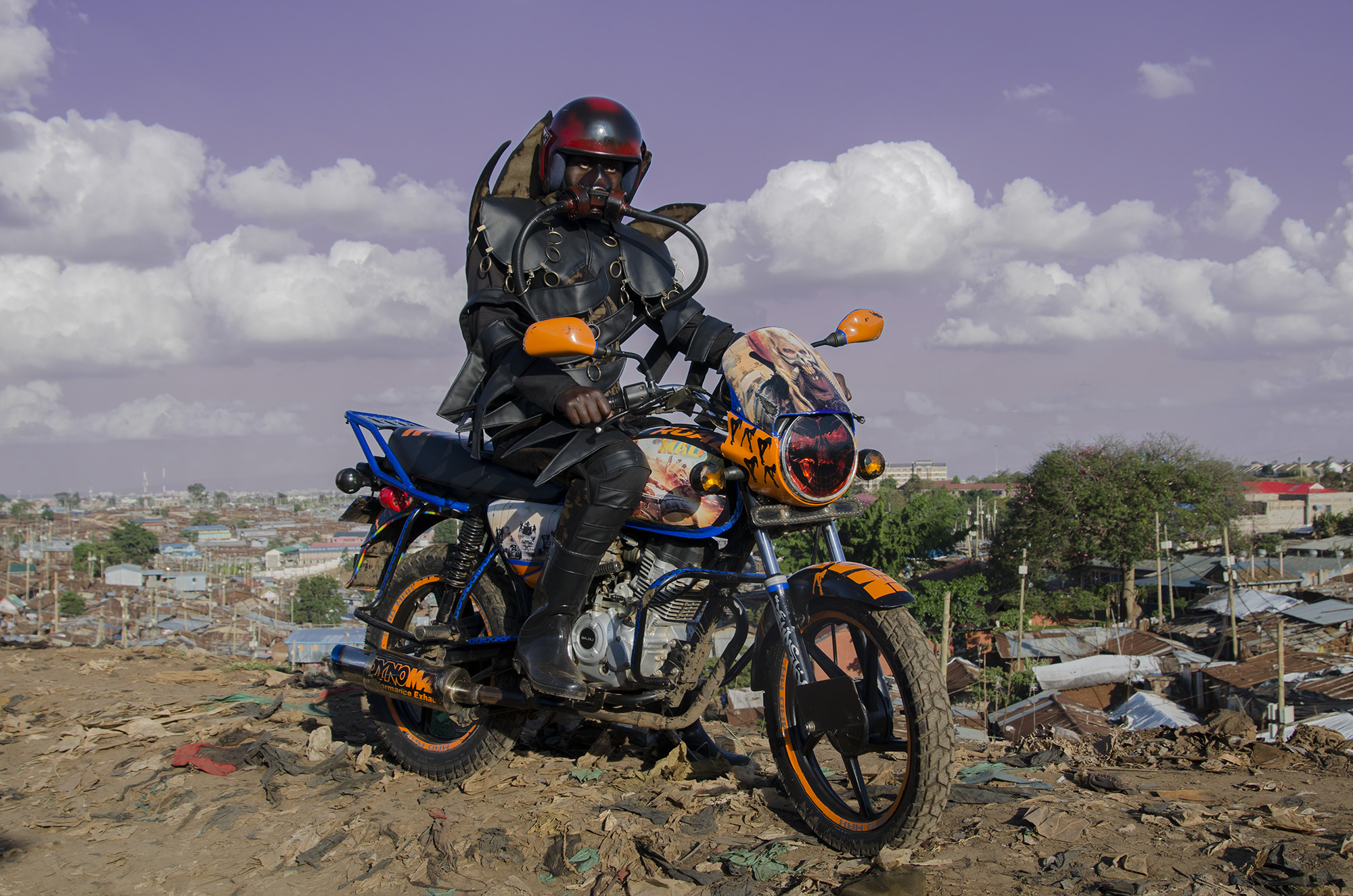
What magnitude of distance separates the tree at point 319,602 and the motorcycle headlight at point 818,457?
71.4 metres

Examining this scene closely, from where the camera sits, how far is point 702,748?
14.7ft

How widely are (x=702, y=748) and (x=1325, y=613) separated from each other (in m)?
37.8

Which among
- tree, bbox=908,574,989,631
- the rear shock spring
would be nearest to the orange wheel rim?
the rear shock spring

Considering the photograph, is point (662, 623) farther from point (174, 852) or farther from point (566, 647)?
point (174, 852)

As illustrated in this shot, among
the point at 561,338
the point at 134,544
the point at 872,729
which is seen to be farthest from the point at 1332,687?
the point at 134,544

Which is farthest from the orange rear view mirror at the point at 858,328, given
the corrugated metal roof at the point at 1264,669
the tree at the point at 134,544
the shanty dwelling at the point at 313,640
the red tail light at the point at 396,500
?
the tree at the point at 134,544

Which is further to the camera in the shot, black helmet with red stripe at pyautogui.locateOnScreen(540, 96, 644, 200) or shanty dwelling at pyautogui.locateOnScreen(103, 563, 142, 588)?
shanty dwelling at pyautogui.locateOnScreen(103, 563, 142, 588)

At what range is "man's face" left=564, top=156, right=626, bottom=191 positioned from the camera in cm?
404

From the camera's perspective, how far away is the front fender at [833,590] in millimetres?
2984

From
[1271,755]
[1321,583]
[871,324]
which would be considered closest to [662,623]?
[871,324]

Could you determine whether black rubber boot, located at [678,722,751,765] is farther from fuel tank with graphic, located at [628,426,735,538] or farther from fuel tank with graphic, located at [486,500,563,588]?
fuel tank with graphic, located at [628,426,735,538]

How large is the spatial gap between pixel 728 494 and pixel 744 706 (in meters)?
14.7

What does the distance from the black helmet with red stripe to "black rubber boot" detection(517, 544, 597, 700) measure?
5.95 ft

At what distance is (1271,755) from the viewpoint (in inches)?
169
